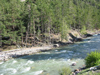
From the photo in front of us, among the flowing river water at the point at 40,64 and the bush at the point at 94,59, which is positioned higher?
the bush at the point at 94,59

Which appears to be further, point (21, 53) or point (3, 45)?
point (3, 45)

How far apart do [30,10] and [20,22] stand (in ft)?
19.4

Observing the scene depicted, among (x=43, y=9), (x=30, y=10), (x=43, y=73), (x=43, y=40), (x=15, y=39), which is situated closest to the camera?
(x=43, y=73)

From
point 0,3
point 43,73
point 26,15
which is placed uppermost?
point 0,3

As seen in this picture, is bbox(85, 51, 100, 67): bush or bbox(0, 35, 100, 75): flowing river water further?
bbox(0, 35, 100, 75): flowing river water

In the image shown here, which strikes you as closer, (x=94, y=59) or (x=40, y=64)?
(x=94, y=59)

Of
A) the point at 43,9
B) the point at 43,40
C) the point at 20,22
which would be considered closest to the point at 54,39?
the point at 43,40

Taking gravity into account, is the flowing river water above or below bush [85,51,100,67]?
below

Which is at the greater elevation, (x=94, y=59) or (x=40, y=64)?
(x=94, y=59)

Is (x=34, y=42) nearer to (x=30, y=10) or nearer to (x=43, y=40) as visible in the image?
(x=43, y=40)

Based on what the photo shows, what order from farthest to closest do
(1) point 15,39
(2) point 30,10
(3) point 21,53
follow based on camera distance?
(2) point 30,10
(1) point 15,39
(3) point 21,53

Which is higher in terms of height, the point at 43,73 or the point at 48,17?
the point at 48,17

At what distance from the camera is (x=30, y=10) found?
42250 mm

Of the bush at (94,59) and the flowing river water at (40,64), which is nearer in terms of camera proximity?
the bush at (94,59)
